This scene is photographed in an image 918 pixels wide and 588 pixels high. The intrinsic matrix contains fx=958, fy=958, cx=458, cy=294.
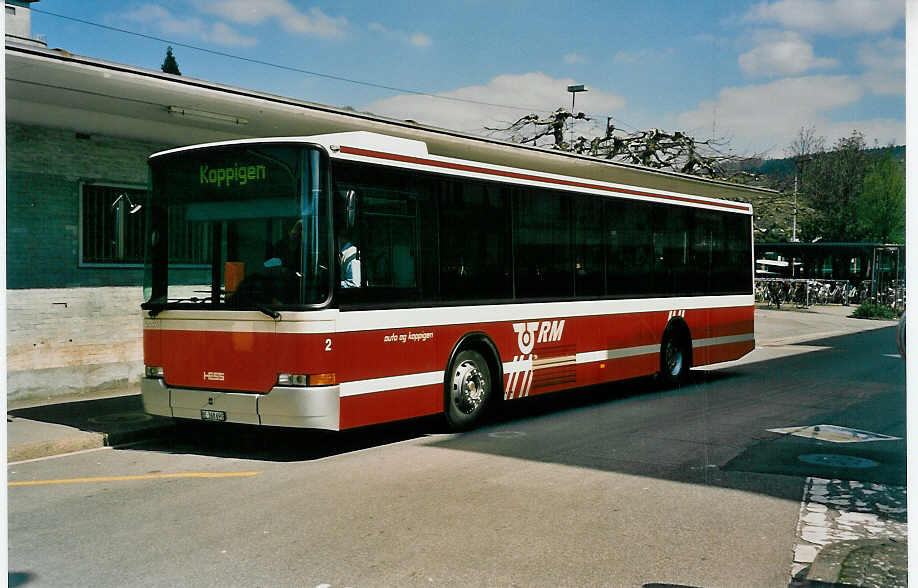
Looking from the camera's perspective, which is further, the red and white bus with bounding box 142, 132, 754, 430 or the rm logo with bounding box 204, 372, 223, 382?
the rm logo with bounding box 204, 372, 223, 382

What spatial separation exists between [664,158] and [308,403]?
2619cm

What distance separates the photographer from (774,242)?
26.4 metres

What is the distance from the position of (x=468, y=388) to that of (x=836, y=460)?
4023mm

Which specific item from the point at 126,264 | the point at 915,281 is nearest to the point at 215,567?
the point at 915,281

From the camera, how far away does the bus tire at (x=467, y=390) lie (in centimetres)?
1083

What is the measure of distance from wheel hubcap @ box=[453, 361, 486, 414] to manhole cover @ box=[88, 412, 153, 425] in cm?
376

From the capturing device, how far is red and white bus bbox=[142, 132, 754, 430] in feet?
29.8

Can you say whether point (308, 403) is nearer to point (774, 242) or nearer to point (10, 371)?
point (10, 371)

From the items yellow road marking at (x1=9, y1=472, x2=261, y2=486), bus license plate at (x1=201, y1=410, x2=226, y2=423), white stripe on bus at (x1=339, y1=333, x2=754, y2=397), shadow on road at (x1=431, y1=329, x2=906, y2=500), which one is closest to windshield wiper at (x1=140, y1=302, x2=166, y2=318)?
bus license plate at (x1=201, y1=410, x2=226, y2=423)

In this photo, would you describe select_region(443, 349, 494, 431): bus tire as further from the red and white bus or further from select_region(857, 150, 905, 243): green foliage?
select_region(857, 150, 905, 243): green foliage

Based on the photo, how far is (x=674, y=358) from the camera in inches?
615

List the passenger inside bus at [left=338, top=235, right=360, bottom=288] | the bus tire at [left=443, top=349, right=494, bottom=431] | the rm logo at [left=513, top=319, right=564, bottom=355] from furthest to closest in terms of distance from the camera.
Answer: the rm logo at [left=513, top=319, right=564, bottom=355]
the bus tire at [left=443, top=349, right=494, bottom=431]
the passenger inside bus at [left=338, top=235, right=360, bottom=288]

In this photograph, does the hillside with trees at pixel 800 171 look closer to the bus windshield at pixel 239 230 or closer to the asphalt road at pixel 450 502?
the asphalt road at pixel 450 502

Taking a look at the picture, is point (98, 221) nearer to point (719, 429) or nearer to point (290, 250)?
point (290, 250)
